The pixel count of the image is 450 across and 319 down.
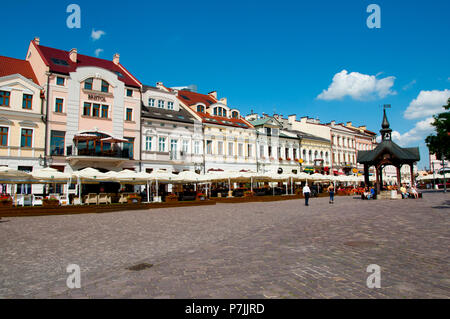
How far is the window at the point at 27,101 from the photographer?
29906mm

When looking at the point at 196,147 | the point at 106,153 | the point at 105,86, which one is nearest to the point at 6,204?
the point at 106,153

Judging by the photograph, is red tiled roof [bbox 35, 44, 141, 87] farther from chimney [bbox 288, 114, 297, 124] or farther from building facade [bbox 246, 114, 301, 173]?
chimney [bbox 288, 114, 297, 124]

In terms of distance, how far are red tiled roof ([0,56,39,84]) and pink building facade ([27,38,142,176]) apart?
0.57 meters

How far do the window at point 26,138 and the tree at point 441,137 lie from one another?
50747mm

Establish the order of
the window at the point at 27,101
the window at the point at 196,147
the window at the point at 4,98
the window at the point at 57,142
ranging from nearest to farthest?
A: the window at the point at 4,98, the window at the point at 27,101, the window at the point at 57,142, the window at the point at 196,147

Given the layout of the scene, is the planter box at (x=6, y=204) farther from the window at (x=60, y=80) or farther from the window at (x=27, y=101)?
the window at (x=60, y=80)

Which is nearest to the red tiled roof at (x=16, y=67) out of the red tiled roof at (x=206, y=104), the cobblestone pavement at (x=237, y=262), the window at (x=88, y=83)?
the window at (x=88, y=83)

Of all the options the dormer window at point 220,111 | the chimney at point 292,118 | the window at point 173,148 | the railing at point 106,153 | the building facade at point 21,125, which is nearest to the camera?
the building facade at point 21,125

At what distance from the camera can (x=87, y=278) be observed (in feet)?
20.6

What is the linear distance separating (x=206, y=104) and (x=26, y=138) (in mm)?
24152

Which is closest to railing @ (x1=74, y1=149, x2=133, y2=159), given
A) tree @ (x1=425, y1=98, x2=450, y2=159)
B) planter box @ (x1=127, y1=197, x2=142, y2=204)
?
planter box @ (x1=127, y1=197, x2=142, y2=204)

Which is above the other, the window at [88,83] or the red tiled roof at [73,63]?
the red tiled roof at [73,63]
